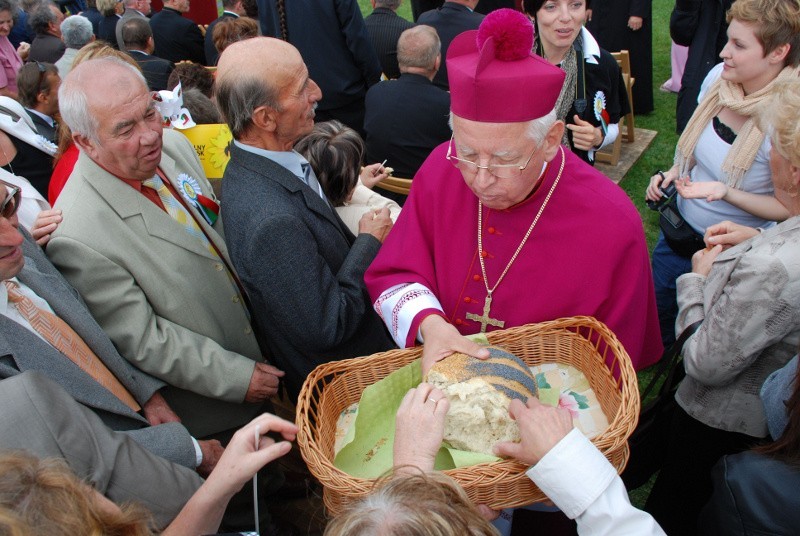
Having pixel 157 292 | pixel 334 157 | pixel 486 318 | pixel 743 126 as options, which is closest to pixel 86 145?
pixel 157 292

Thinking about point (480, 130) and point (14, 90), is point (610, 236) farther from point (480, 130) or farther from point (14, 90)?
point (14, 90)

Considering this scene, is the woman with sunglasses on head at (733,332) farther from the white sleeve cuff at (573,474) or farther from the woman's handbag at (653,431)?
the white sleeve cuff at (573,474)

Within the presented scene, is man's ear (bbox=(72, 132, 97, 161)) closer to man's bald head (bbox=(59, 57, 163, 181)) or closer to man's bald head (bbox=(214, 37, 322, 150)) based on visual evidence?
man's bald head (bbox=(59, 57, 163, 181))

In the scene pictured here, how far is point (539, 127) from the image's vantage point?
208 cm

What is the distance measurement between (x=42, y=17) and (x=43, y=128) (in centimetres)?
346

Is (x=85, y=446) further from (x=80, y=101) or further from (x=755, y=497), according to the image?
(x=755, y=497)

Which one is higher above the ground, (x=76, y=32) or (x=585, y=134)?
(x=585, y=134)

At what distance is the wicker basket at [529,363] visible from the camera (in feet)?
5.77

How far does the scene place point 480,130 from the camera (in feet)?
6.75

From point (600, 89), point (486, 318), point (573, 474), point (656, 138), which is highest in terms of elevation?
point (573, 474)

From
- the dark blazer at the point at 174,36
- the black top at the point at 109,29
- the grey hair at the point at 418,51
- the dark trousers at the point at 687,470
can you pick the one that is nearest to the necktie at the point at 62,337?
the dark trousers at the point at 687,470

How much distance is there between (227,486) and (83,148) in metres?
1.71

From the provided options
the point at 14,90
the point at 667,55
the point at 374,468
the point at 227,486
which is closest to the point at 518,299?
the point at 374,468

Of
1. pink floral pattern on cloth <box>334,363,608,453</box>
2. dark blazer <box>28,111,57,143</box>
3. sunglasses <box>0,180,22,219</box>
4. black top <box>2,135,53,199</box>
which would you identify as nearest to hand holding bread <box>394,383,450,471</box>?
pink floral pattern on cloth <box>334,363,608,453</box>
